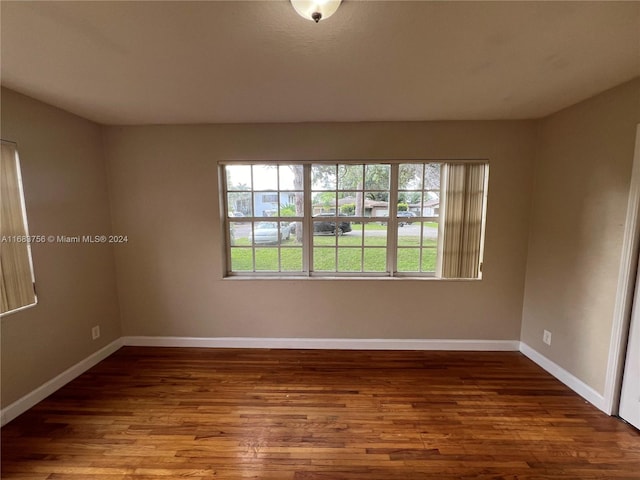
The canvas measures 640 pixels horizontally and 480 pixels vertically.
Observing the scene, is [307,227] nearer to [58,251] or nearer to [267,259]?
[267,259]

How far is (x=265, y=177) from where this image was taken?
2.76 m

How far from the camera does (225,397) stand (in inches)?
82.0

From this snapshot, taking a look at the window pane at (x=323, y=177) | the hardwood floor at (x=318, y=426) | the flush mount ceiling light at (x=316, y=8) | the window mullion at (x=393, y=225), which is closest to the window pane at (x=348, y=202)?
the window pane at (x=323, y=177)

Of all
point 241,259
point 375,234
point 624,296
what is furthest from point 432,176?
point 241,259

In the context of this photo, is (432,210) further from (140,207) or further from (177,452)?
(140,207)

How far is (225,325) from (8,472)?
1595 mm

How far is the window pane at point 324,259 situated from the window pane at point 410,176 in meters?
1.02

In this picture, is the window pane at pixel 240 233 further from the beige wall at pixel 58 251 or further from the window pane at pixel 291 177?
the beige wall at pixel 58 251

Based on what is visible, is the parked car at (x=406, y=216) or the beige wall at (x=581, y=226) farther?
the parked car at (x=406, y=216)

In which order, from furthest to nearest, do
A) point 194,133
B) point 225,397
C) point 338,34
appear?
point 194,133, point 225,397, point 338,34

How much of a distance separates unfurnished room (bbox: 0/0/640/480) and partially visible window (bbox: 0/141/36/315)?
2cm

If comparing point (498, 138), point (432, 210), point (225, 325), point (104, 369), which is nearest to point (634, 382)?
point (432, 210)

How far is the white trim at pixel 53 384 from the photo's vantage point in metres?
1.84

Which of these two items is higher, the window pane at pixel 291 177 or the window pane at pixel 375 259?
the window pane at pixel 291 177
